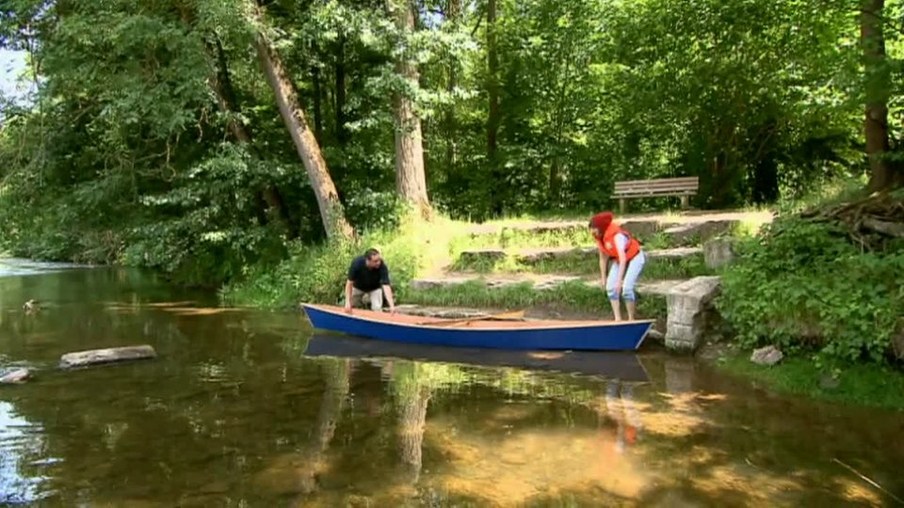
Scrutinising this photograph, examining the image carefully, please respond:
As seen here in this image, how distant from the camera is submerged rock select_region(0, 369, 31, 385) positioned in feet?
25.6

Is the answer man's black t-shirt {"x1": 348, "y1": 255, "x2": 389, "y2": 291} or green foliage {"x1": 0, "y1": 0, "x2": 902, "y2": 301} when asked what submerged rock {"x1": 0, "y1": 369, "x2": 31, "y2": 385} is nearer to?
man's black t-shirt {"x1": 348, "y1": 255, "x2": 389, "y2": 291}

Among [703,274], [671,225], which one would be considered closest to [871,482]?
[703,274]

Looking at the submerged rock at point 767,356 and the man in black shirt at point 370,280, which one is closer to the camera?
the submerged rock at point 767,356

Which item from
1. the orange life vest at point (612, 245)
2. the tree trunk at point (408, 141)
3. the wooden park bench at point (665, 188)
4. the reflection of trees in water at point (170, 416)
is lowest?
the reflection of trees in water at point (170, 416)

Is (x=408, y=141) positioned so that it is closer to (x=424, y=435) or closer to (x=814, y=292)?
(x=814, y=292)

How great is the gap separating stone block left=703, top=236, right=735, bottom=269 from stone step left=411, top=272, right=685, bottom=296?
0.48 metres

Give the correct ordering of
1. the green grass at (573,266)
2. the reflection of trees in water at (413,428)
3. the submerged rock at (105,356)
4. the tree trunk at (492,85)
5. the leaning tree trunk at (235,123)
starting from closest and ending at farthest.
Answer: the reflection of trees in water at (413,428), the submerged rock at (105,356), the green grass at (573,266), the leaning tree trunk at (235,123), the tree trunk at (492,85)

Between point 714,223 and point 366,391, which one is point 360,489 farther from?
point 714,223

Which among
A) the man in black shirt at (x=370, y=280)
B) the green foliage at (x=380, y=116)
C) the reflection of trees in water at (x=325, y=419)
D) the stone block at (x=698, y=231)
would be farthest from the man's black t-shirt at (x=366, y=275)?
the stone block at (x=698, y=231)

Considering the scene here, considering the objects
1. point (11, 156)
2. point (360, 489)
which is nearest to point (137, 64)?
point (11, 156)

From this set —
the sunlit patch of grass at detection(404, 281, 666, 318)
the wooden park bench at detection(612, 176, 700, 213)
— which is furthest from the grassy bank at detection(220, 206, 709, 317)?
the wooden park bench at detection(612, 176, 700, 213)

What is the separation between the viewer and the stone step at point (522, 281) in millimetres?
9315

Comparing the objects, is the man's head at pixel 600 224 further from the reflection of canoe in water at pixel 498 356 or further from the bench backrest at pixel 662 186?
the bench backrest at pixel 662 186

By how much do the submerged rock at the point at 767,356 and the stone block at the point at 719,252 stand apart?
1819mm
